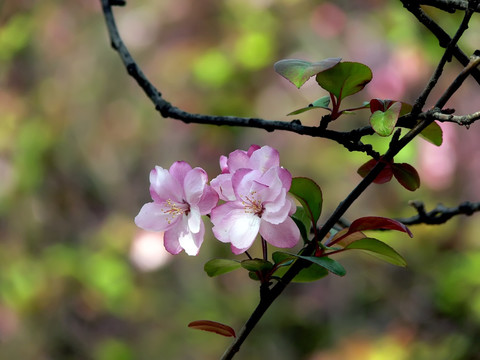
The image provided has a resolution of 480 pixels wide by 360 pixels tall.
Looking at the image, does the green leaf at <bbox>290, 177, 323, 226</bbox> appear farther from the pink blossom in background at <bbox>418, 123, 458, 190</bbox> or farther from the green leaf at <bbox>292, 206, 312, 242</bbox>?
the pink blossom in background at <bbox>418, 123, 458, 190</bbox>

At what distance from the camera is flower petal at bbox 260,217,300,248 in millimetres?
491

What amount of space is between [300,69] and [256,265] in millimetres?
159

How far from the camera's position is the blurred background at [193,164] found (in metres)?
2.25

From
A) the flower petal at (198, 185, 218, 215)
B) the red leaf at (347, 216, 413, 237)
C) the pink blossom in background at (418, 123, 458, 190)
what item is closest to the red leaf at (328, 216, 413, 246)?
the red leaf at (347, 216, 413, 237)

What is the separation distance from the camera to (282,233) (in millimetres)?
496

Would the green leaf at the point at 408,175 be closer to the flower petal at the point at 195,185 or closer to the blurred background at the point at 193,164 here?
the flower petal at the point at 195,185

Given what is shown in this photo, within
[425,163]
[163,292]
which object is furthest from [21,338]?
[425,163]

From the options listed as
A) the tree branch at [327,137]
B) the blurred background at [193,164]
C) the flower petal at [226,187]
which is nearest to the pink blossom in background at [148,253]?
the blurred background at [193,164]

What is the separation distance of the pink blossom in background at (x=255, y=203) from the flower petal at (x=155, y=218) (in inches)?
2.1

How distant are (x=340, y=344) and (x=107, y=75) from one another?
5.69 ft

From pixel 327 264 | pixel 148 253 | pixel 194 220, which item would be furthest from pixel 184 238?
pixel 148 253

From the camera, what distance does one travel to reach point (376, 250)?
1.63ft

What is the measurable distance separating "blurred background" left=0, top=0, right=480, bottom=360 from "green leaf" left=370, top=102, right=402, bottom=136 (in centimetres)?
153

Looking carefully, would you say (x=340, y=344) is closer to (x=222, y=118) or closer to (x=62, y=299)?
(x=62, y=299)
